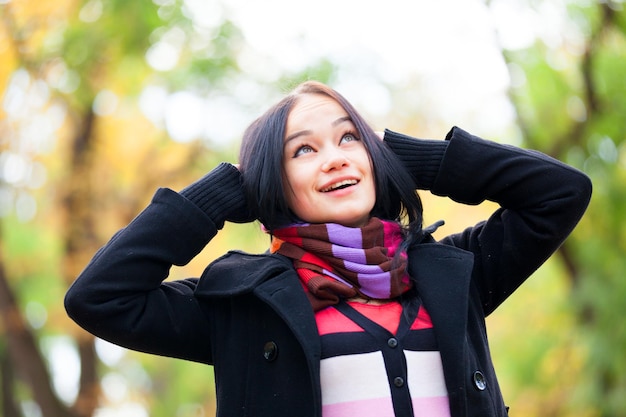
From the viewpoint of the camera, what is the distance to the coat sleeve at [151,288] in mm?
2471

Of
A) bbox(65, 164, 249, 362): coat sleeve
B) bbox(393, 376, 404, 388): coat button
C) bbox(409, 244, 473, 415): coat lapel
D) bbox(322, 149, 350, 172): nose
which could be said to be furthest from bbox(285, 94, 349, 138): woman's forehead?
bbox(393, 376, 404, 388): coat button

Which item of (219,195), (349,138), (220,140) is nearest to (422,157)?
(349,138)

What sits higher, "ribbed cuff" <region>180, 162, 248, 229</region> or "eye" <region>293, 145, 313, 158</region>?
"eye" <region>293, 145, 313, 158</region>

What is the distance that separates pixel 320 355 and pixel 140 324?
512 millimetres

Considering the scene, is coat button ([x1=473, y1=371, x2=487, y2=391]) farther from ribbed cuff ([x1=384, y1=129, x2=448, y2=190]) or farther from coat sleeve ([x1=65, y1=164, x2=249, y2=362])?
coat sleeve ([x1=65, y1=164, x2=249, y2=362])

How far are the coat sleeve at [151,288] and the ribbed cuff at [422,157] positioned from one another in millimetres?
596

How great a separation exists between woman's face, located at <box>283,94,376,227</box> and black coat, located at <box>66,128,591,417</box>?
0.59 ft

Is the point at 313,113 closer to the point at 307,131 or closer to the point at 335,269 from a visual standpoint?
the point at 307,131

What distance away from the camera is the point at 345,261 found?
246 centimetres

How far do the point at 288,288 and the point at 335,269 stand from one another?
157 mm

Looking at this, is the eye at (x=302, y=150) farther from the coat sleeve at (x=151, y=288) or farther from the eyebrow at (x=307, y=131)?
the coat sleeve at (x=151, y=288)


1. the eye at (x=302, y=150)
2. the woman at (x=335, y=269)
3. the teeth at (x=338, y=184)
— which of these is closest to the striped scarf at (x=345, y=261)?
the woman at (x=335, y=269)

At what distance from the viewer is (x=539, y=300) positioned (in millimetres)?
9180

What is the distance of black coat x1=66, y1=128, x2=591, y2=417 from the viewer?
234 cm
